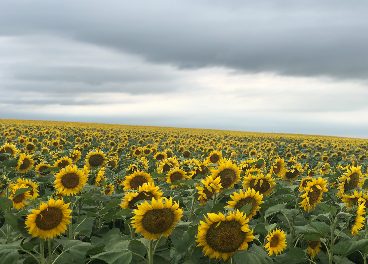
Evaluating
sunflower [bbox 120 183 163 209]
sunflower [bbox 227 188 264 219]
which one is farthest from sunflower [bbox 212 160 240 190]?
sunflower [bbox 120 183 163 209]

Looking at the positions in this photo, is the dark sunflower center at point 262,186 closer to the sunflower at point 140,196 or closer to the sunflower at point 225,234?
the sunflower at point 140,196

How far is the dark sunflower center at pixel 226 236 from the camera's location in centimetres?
294

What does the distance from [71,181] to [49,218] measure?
59.8 inches

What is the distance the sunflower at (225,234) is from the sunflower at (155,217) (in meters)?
0.31

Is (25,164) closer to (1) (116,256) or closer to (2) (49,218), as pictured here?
(2) (49,218)

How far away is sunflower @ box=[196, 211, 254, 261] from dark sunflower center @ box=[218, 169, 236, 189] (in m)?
1.95

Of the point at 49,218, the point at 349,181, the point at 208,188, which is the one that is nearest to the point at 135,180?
the point at 208,188

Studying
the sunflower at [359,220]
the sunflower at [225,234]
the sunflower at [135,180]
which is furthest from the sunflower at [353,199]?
the sunflower at [135,180]

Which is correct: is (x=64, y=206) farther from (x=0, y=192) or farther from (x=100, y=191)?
(x=0, y=192)

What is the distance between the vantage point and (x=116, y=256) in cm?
309

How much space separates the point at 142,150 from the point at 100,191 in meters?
7.15

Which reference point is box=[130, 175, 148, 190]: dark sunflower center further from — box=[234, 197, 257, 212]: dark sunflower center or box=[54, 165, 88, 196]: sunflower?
box=[234, 197, 257, 212]: dark sunflower center

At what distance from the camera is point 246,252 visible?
2.83 metres

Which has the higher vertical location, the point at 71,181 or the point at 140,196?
the point at 140,196
